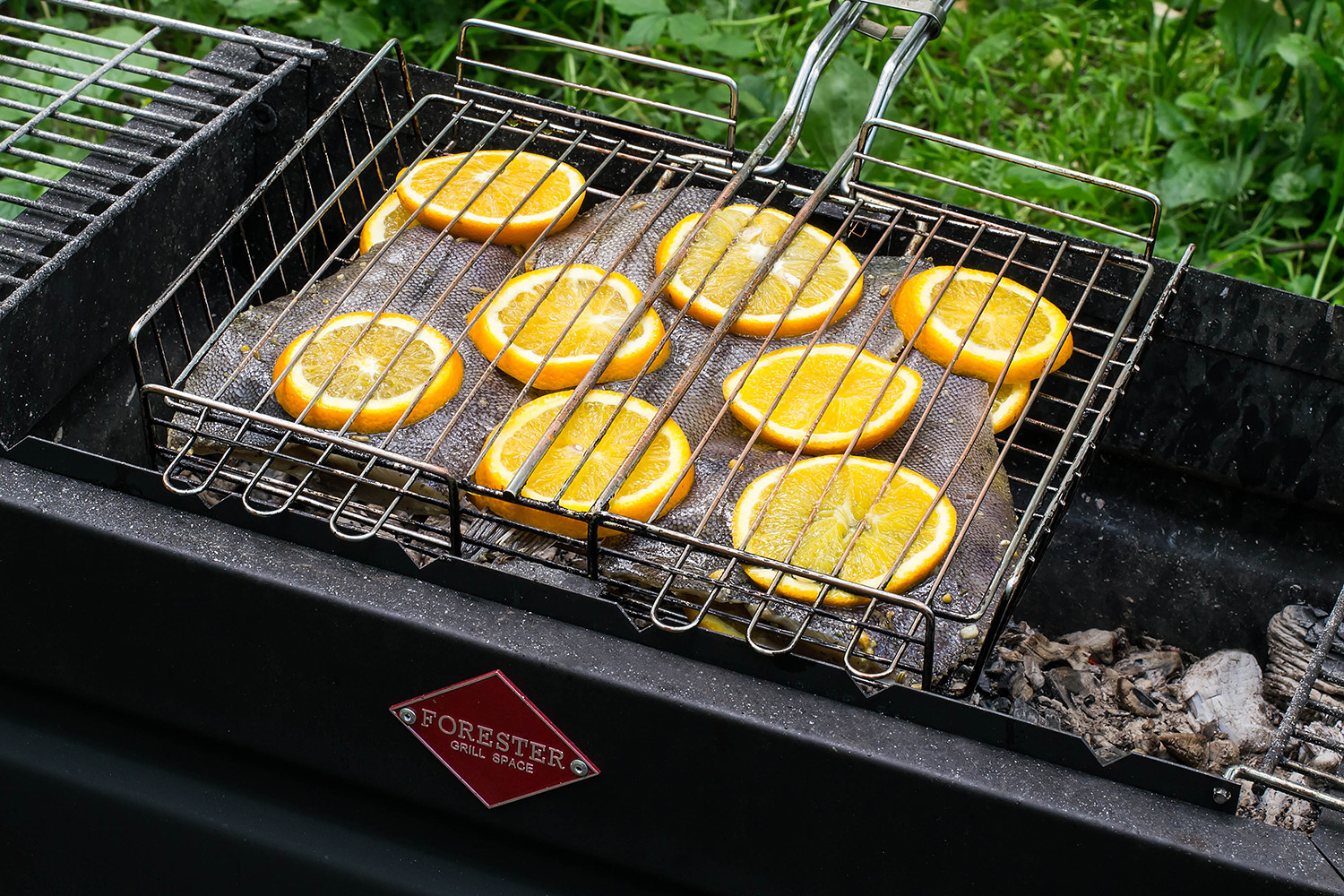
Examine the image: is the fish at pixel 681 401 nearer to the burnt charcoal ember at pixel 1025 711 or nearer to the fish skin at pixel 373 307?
the fish skin at pixel 373 307

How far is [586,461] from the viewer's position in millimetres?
1865

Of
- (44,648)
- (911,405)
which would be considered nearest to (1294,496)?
(911,405)

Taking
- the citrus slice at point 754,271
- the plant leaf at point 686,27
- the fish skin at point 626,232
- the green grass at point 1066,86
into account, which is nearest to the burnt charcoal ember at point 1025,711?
the citrus slice at point 754,271

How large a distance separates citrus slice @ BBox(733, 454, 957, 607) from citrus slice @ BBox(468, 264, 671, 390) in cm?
35

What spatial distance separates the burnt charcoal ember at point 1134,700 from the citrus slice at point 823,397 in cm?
83

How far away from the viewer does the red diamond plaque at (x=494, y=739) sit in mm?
1757

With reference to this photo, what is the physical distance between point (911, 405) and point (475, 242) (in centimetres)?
89

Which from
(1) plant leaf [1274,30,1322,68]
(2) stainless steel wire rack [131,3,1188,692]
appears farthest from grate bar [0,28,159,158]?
(1) plant leaf [1274,30,1322,68]

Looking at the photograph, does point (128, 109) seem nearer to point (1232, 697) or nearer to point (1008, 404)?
point (1008, 404)

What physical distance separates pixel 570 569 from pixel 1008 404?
2.81 feet

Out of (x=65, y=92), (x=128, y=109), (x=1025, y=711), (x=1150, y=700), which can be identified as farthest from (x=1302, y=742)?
(x=65, y=92)

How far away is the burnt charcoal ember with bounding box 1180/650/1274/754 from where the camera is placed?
2318mm

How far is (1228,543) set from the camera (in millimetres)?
2682

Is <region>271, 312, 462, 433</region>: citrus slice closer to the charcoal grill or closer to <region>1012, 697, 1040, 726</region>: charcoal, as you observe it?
the charcoal grill
